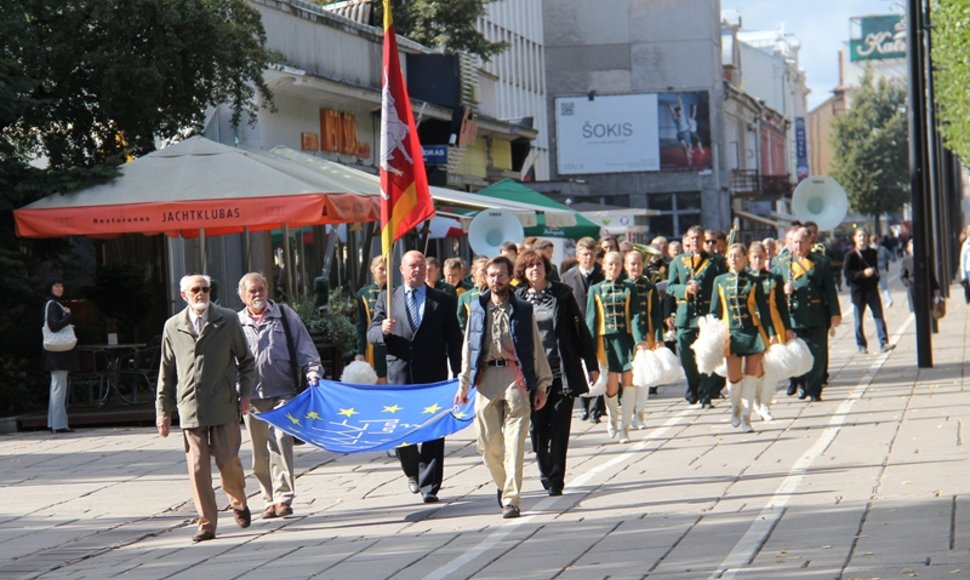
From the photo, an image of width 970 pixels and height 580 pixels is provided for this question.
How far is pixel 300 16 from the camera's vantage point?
30.3 m

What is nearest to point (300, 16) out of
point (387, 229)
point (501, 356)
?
point (387, 229)

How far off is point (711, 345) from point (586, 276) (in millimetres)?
2003

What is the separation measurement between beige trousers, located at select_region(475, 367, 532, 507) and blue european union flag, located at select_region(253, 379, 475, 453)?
0.25m

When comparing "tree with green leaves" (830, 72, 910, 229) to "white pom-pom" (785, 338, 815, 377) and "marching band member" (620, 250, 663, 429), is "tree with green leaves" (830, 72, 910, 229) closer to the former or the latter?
"white pom-pom" (785, 338, 815, 377)

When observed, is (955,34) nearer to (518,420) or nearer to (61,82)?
(61,82)

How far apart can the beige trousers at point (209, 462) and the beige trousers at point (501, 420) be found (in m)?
1.51

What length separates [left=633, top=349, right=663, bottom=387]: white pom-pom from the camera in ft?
53.6

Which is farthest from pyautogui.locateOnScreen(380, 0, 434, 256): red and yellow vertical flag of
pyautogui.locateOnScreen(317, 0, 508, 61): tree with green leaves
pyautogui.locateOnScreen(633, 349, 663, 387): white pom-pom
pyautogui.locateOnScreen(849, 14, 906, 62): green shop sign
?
pyautogui.locateOnScreen(849, 14, 906, 62): green shop sign

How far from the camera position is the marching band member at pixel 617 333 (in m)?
16.5

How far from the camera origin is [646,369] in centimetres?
1642

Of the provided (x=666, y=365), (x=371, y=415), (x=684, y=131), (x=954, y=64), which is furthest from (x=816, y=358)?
(x=684, y=131)

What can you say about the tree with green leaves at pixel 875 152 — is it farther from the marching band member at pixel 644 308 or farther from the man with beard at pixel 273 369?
the man with beard at pixel 273 369

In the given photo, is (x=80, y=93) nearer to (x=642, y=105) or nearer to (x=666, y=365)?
(x=666, y=365)

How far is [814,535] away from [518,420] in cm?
235
